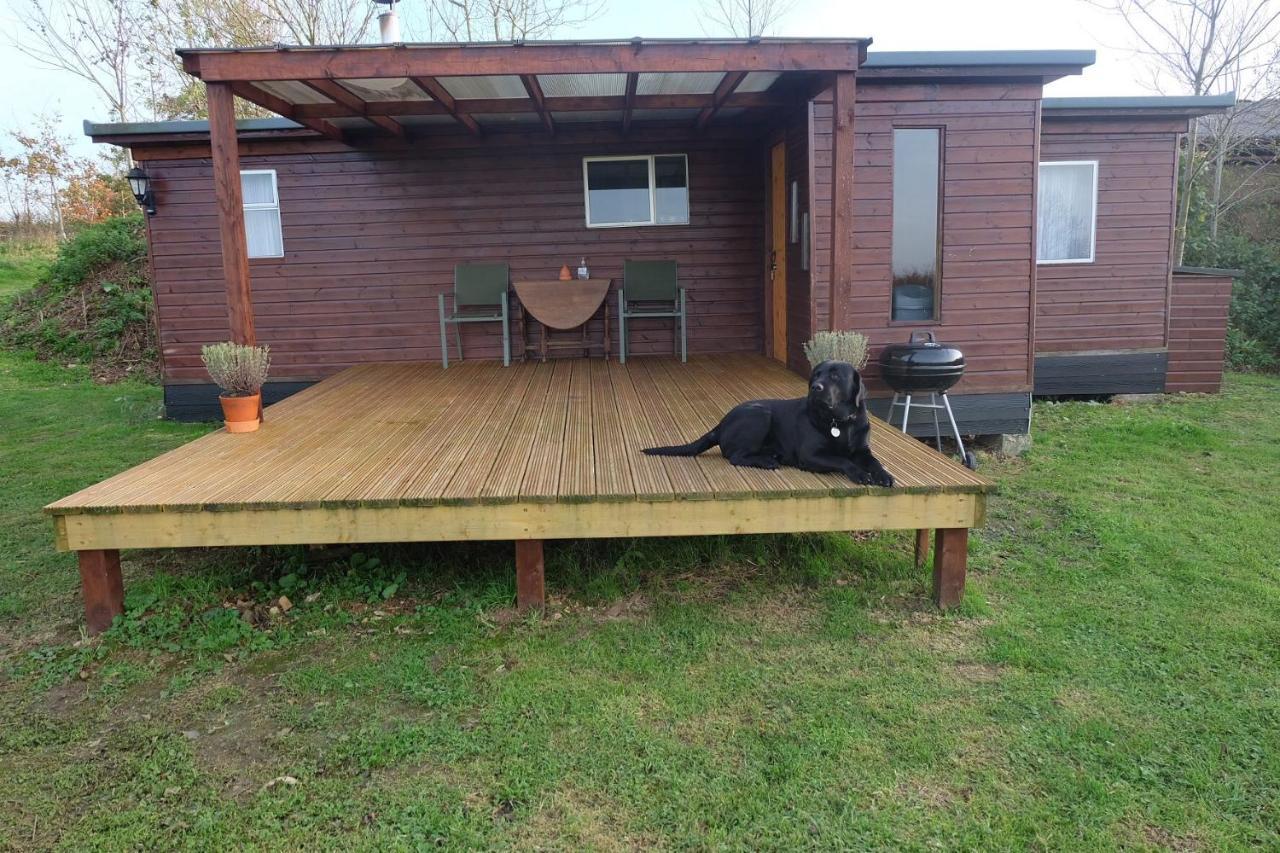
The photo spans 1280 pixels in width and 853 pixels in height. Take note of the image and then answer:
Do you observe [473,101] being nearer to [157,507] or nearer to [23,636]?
[157,507]

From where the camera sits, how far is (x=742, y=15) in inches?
582

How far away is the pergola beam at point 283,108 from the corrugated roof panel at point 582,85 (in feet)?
5.22

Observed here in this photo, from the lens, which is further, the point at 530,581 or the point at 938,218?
the point at 938,218

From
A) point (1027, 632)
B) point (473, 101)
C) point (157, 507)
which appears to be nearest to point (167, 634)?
point (157, 507)

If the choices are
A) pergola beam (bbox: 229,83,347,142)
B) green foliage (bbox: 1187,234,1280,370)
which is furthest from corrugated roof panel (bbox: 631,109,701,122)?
green foliage (bbox: 1187,234,1280,370)

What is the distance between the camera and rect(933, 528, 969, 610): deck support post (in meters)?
3.13

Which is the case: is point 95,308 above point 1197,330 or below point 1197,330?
above

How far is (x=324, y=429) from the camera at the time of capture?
4.29 m

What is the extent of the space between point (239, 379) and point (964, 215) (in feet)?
14.7

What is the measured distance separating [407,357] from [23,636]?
14.2ft

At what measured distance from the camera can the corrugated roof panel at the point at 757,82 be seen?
5.10 metres

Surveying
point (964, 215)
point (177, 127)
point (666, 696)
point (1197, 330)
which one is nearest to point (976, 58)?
point (964, 215)

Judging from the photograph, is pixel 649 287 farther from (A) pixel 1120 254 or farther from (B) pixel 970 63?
(A) pixel 1120 254

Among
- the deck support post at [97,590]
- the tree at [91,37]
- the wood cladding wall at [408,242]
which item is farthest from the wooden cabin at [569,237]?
the tree at [91,37]
